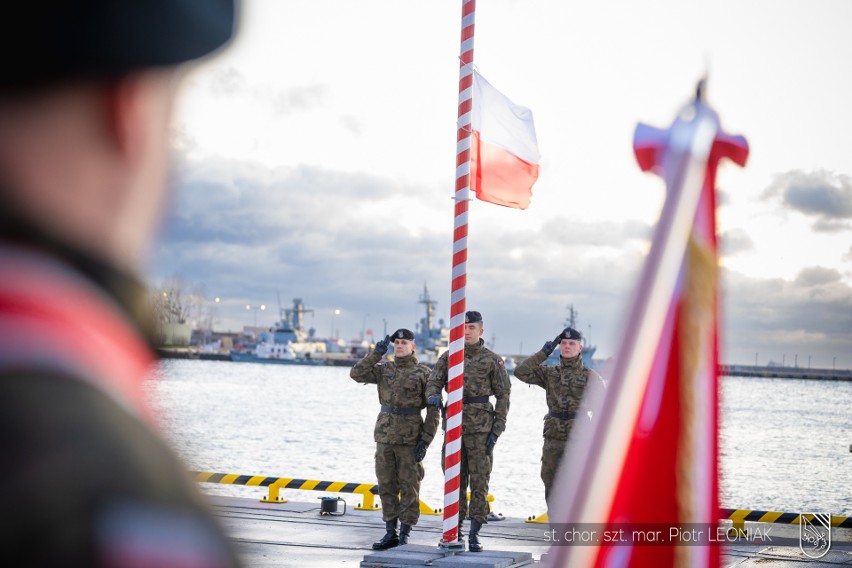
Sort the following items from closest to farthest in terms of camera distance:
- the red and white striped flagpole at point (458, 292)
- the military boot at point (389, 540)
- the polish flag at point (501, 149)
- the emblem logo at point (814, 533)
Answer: the red and white striped flagpole at point (458, 292) < the polish flag at point (501, 149) < the military boot at point (389, 540) < the emblem logo at point (814, 533)

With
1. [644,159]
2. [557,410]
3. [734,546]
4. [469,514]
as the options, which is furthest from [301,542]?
[644,159]

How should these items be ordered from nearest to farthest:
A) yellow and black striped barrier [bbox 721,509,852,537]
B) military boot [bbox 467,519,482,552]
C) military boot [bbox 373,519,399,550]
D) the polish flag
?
the polish flag
military boot [bbox 467,519,482,552]
military boot [bbox 373,519,399,550]
yellow and black striped barrier [bbox 721,509,852,537]

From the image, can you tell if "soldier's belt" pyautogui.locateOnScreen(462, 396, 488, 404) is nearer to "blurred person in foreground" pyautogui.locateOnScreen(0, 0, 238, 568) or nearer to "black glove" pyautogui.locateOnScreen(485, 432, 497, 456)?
"black glove" pyautogui.locateOnScreen(485, 432, 497, 456)

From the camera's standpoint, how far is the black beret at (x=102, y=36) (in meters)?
0.51

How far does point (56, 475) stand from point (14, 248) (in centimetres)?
11

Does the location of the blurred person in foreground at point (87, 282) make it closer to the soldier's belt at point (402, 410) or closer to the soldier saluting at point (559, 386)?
the soldier's belt at point (402, 410)

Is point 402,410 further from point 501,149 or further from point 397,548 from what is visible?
point 501,149

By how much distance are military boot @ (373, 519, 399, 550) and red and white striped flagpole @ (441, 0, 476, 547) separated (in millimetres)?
1223

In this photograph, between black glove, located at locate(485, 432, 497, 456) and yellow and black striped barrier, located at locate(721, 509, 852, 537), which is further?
yellow and black striped barrier, located at locate(721, 509, 852, 537)

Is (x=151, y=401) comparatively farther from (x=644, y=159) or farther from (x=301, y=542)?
(x=301, y=542)

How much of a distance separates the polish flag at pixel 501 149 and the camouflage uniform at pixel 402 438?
7.14ft

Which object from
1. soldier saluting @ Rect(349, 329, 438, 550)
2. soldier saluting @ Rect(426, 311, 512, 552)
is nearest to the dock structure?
soldier saluting @ Rect(349, 329, 438, 550)

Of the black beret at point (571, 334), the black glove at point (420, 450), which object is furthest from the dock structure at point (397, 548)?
the black beret at point (571, 334)

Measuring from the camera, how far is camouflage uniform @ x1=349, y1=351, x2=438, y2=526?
10.6 m
